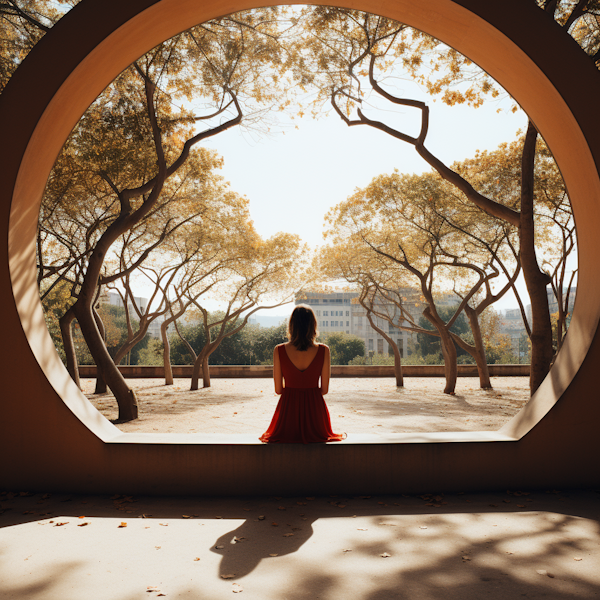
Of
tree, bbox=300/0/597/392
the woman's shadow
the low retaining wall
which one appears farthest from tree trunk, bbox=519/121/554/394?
the low retaining wall

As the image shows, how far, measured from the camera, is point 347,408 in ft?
40.2

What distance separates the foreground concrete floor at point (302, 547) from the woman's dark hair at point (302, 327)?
1369 millimetres

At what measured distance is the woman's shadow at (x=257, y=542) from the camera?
105 inches

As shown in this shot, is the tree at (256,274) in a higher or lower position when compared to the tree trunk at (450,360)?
higher

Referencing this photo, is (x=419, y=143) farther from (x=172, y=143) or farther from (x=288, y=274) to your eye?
(x=288, y=274)

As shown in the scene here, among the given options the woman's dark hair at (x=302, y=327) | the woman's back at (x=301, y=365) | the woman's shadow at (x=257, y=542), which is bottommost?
the woman's shadow at (x=257, y=542)

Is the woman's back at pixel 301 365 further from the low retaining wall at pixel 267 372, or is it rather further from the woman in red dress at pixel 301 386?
the low retaining wall at pixel 267 372

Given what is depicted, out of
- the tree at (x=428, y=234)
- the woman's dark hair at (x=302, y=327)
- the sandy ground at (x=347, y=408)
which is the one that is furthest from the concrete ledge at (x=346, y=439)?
the tree at (x=428, y=234)

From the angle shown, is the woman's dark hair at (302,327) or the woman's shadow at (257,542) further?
the woman's dark hair at (302,327)

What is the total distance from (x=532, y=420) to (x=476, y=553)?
5.51ft

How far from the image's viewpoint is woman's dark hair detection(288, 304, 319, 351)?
13.2 ft

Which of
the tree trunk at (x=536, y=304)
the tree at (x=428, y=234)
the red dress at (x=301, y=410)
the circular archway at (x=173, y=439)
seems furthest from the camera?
the tree at (x=428, y=234)

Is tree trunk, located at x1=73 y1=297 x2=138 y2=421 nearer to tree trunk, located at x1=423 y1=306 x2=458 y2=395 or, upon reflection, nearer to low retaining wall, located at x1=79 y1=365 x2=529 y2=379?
tree trunk, located at x1=423 y1=306 x2=458 y2=395

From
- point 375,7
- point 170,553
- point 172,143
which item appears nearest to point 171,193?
point 172,143
